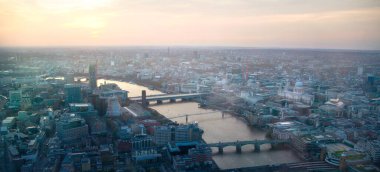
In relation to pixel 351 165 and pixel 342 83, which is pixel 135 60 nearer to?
pixel 342 83

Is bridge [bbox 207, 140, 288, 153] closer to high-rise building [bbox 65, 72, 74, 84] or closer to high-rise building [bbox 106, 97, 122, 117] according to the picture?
high-rise building [bbox 106, 97, 122, 117]

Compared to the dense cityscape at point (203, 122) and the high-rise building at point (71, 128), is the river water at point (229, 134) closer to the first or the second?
the dense cityscape at point (203, 122)

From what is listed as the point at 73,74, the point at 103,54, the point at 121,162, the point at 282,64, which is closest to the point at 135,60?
the point at 103,54

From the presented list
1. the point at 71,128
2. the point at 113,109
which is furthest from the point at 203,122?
the point at 71,128

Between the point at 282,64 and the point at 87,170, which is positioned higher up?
the point at 282,64

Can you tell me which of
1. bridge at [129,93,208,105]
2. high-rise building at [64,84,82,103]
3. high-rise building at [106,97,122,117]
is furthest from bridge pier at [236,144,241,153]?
bridge at [129,93,208,105]

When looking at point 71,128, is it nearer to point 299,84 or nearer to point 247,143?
point 247,143
